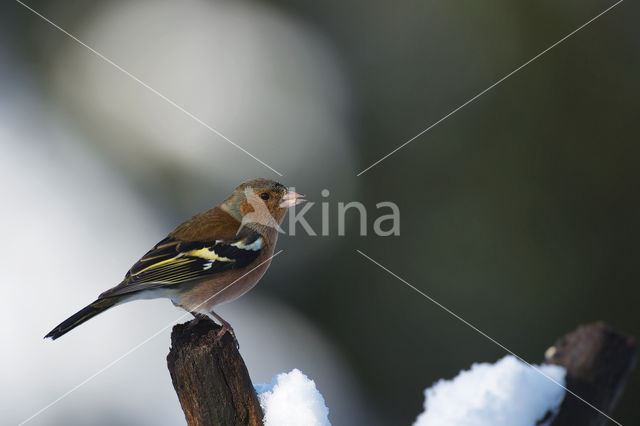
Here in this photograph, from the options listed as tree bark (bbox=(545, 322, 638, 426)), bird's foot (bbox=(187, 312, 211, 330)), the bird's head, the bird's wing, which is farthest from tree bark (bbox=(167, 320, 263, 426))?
the bird's head

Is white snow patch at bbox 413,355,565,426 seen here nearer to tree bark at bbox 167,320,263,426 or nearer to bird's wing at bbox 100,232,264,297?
tree bark at bbox 167,320,263,426

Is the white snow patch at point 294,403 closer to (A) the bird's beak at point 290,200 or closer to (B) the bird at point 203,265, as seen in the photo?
(B) the bird at point 203,265

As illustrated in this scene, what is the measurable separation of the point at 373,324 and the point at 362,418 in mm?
808

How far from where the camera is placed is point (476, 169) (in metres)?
4.90

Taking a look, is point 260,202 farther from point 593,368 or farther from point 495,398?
point 593,368

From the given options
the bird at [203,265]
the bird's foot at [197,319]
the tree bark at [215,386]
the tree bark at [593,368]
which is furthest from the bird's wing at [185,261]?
the tree bark at [593,368]

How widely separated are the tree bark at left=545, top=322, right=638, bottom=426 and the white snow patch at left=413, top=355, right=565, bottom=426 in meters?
0.07

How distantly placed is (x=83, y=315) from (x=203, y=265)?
618 millimetres

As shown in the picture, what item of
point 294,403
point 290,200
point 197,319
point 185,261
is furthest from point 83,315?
point 290,200

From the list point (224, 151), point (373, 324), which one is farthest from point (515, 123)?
point (224, 151)

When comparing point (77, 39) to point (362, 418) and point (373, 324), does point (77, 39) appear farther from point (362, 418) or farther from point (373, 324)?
point (362, 418)

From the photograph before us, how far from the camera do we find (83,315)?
242 centimetres

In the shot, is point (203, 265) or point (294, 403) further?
point (203, 265)

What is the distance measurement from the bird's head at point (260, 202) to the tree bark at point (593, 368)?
64.9 inches
